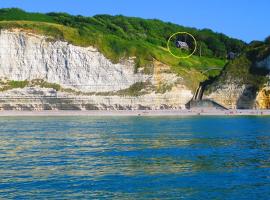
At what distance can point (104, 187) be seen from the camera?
61.5 ft

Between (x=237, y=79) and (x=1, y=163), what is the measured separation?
72349 millimetres

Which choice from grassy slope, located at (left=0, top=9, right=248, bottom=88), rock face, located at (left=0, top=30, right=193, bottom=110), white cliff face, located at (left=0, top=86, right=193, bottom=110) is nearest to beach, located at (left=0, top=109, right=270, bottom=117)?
white cliff face, located at (left=0, top=86, right=193, bottom=110)

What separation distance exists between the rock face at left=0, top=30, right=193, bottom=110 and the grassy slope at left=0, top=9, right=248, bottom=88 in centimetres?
154

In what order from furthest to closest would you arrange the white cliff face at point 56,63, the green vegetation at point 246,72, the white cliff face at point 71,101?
the white cliff face at point 56,63 → the green vegetation at point 246,72 → the white cliff face at point 71,101

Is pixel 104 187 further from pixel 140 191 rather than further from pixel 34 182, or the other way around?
pixel 34 182

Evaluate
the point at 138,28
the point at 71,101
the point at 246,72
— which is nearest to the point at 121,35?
the point at 138,28

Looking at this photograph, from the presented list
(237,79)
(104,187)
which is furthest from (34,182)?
(237,79)

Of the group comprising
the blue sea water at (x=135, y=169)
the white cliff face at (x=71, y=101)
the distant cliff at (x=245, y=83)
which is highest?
the distant cliff at (x=245, y=83)

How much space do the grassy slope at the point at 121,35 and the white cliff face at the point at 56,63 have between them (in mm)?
1520

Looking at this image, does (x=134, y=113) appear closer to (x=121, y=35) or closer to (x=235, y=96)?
(x=235, y=96)

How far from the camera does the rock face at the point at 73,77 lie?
89.8m

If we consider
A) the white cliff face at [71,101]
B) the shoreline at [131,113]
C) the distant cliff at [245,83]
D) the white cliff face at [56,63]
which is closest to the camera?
the shoreline at [131,113]

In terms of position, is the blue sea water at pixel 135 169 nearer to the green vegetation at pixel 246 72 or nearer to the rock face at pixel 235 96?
the rock face at pixel 235 96

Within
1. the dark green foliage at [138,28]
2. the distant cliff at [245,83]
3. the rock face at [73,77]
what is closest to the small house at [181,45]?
the dark green foliage at [138,28]
